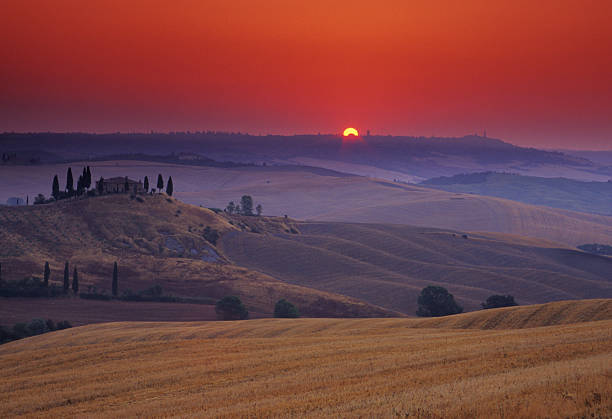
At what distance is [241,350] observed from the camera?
42.7m

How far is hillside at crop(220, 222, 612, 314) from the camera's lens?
14125 centimetres

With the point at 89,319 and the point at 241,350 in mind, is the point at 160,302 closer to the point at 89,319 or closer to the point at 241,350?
the point at 89,319

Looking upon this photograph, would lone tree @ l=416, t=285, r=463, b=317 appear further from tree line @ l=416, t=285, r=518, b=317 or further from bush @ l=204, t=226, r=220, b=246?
bush @ l=204, t=226, r=220, b=246

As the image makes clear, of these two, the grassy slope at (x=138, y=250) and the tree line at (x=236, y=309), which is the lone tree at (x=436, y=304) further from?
the tree line at (x=236, y=309)

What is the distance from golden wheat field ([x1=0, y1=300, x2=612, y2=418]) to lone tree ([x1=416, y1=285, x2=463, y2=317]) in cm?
6970

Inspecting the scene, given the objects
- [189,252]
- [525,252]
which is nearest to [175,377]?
[189,252]

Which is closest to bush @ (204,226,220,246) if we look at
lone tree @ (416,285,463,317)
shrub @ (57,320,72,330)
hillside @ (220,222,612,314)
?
hillside @ (220,222,612,314)

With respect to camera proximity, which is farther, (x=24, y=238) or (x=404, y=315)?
(x=24, y=238)

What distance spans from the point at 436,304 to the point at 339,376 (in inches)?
3664

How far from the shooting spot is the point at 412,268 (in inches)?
6688

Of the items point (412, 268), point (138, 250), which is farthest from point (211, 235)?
point (412, 268)

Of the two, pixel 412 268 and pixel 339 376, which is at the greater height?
pixel 339 376

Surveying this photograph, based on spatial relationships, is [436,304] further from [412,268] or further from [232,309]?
[412,268]

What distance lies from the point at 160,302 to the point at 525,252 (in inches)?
4917
